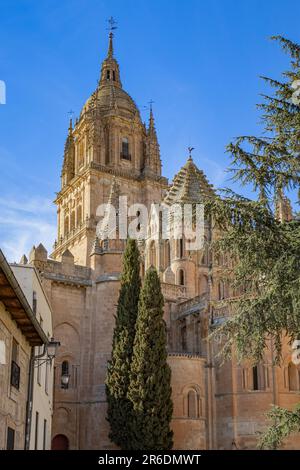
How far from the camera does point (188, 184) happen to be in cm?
5075

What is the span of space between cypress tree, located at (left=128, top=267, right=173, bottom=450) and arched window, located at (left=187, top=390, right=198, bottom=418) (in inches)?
155

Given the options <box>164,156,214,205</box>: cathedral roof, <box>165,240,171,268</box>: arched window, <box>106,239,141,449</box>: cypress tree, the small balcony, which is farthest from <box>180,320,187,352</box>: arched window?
the small balcony

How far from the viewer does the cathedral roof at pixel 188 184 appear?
49.9m

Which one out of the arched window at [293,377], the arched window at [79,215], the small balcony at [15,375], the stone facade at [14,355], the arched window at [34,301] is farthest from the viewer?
the arched window at [79,215]

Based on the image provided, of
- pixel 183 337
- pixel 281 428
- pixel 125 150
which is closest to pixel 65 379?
pixel 281 428

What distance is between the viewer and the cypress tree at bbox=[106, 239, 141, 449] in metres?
32.2

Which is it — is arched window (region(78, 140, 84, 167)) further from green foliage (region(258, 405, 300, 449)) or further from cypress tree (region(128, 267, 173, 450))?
green foliage (region(258, 405, 300, 449))

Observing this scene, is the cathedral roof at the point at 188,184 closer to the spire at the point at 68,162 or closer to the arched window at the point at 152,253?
the arched window at the point at 152,253

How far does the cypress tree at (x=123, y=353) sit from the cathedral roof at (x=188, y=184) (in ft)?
50.6

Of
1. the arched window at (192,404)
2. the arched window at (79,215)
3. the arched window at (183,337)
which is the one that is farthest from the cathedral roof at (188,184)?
the arched window at (192,404)

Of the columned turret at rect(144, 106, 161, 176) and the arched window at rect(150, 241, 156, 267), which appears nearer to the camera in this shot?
the arched window at rect(150, 241, 156, 267)
